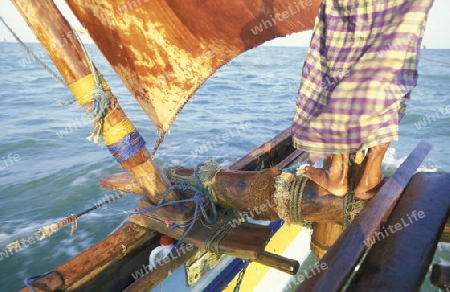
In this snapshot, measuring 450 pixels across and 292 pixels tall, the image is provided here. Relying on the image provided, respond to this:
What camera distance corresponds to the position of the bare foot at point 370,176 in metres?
1.65

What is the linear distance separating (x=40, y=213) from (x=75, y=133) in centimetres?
458

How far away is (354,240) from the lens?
3.18 ft

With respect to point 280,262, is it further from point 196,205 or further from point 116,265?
point 116,265

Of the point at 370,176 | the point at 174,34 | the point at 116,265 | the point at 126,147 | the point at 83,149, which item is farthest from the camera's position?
the point at 83,149

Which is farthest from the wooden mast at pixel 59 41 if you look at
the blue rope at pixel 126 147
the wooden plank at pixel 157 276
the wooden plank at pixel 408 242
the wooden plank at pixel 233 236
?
the wooden plank at pixel 408 242

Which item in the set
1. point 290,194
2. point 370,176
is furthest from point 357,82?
point 290,194

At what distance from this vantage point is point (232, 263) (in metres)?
3.18

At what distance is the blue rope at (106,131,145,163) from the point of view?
207 cm

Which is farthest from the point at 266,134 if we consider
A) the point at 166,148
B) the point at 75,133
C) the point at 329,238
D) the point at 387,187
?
the point at 387,187

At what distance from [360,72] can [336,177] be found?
58cm

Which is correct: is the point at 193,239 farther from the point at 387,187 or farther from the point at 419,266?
the point at 419,266

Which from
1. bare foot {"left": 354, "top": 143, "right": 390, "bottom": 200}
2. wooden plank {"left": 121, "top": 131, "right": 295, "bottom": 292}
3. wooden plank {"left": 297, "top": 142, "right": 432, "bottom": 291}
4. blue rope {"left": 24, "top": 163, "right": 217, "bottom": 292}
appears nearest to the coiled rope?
blue rope {"left": 24, "top": 163, "right": 217, "bottom": 292}

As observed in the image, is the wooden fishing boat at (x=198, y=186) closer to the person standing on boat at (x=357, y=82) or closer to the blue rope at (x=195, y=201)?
the blue rope at (x=195, y=201)

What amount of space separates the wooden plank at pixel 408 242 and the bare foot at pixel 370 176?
319 millimetres
